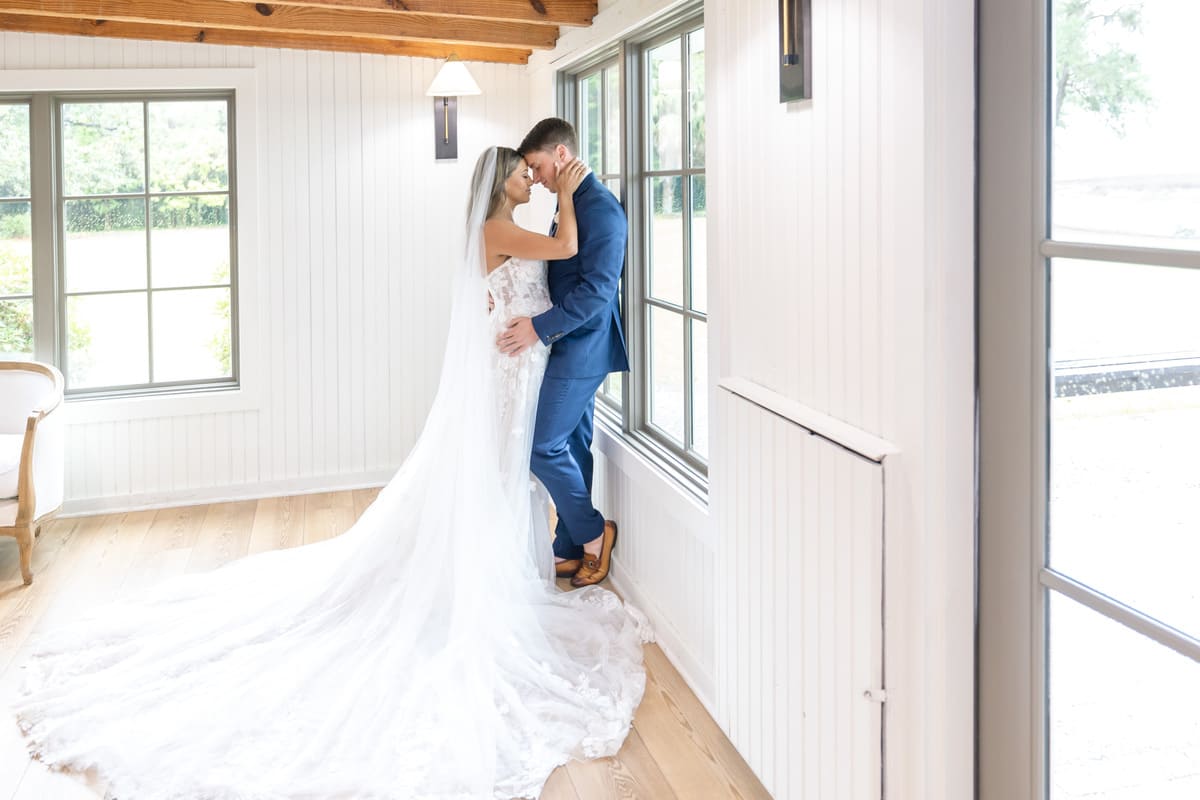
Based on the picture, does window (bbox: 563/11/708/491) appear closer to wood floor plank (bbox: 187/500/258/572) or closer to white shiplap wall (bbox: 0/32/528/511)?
white shiplap wall (bbox: 0/32/528/511)

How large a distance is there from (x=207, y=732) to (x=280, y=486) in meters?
2.66

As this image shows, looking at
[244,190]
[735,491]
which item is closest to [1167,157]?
[735,491]

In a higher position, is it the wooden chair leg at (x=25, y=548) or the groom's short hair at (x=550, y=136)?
the groom's short hair at (x=550, y=136)

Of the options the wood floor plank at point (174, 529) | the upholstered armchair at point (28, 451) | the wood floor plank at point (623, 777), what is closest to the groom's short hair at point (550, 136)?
the wood floor plank at point (623, 777)

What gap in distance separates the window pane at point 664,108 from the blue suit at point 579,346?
236 mm

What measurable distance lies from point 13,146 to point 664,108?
3.26m

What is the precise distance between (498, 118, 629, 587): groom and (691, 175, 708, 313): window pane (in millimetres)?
323

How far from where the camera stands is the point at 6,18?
4523 millimetres

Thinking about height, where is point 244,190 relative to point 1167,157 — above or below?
above

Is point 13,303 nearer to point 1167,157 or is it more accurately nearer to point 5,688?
point 5,688

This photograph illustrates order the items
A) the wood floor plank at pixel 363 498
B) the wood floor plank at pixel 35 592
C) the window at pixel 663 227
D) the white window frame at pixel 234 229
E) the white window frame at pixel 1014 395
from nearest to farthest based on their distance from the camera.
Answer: the white window frame at pixel 1014 395 → the window at pixel 663 227 → the wood floor plank at pixel 35 592 → the white window frame at pixel 234 229 → the wood floor plank at pixel 363 498

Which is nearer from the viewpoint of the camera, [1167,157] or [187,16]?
[1167,157]

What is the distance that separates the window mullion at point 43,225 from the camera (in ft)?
15.5

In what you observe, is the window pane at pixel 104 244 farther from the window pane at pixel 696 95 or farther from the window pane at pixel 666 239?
the window pane at pixel 696 95
